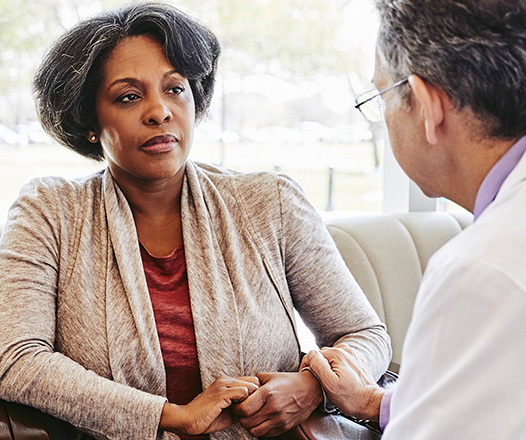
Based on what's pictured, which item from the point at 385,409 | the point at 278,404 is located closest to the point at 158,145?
the point at 278,404

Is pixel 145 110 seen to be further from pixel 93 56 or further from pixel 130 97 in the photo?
pixel 93 56

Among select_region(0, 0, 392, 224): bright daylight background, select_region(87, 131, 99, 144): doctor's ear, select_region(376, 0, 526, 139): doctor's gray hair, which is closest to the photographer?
select_region(376, 0, 526, 139): doctor's gray hair

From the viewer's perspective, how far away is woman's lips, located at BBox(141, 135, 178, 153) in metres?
1.62

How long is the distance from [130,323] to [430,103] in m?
0.95

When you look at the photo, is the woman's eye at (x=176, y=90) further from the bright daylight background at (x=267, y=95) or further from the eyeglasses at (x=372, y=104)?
the bright daylight background at (x=267, y=95)

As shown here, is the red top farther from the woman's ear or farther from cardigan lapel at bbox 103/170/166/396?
the woman's ear

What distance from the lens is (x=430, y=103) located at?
94cm

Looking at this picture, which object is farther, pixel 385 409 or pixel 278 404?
pixel 278 404

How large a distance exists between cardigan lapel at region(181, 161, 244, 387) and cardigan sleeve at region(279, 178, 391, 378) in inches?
7.2

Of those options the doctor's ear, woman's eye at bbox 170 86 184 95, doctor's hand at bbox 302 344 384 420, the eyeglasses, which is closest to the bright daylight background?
the doctor's ear

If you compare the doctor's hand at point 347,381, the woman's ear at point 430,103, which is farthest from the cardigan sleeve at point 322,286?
the woman's ear at point 430,103

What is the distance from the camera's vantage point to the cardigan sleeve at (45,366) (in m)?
1.46

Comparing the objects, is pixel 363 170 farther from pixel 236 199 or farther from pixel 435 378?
pixel 435 378

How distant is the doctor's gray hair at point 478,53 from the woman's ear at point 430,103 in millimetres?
12
